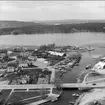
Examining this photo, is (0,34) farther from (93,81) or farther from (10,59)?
(93,81)

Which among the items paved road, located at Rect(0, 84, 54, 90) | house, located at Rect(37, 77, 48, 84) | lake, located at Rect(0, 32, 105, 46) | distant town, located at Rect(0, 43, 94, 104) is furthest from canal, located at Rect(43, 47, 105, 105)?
lake, located at Rect(0, 32, 105, 46)

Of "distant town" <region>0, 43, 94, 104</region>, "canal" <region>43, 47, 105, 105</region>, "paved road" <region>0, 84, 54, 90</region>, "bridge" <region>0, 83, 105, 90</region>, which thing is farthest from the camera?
"paved road" <region>0, 84, 54, 90</region>

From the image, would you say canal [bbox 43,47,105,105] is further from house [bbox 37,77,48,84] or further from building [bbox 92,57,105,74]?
house [bbox 37,77,48,84]

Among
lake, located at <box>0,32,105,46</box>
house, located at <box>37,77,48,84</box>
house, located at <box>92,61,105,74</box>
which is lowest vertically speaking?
house, located at <box>37,77,48,84</box>

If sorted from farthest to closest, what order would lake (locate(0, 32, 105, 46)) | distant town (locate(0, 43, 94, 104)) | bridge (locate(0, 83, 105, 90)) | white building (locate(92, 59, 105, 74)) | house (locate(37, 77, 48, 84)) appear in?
lake (locate(0, 32, 105, 46))
white building (locate(92, 59, 105, 74))
house (locate(37, 77, 48, 84))
bridge (locate(0, 83, 105, 90))
distant town (locate(0, 43, 94, 104))

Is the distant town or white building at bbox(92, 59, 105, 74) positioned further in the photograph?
white building at bbox(92, 59, 105, 74)

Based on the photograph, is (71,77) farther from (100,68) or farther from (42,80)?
(100,68)

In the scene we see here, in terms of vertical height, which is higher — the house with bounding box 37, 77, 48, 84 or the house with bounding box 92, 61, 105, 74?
the house with bounding box 92, 61, 105, 74

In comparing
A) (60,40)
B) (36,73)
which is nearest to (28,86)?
(36,73)

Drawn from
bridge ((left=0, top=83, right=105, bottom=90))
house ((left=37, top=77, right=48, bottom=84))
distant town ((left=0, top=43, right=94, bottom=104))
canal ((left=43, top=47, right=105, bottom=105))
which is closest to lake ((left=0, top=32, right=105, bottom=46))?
canal ((left=43, top=47, right=105, bottom=105))

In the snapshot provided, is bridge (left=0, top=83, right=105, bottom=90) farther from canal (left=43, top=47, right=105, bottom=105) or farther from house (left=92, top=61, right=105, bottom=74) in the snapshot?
house (left=92, top=61, right=105, bottom=74)

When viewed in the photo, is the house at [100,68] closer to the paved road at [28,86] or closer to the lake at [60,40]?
the paved road at [28,86]

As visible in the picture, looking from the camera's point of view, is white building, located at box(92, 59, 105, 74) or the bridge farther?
white building, located at box(92, 59, 105, 74)
